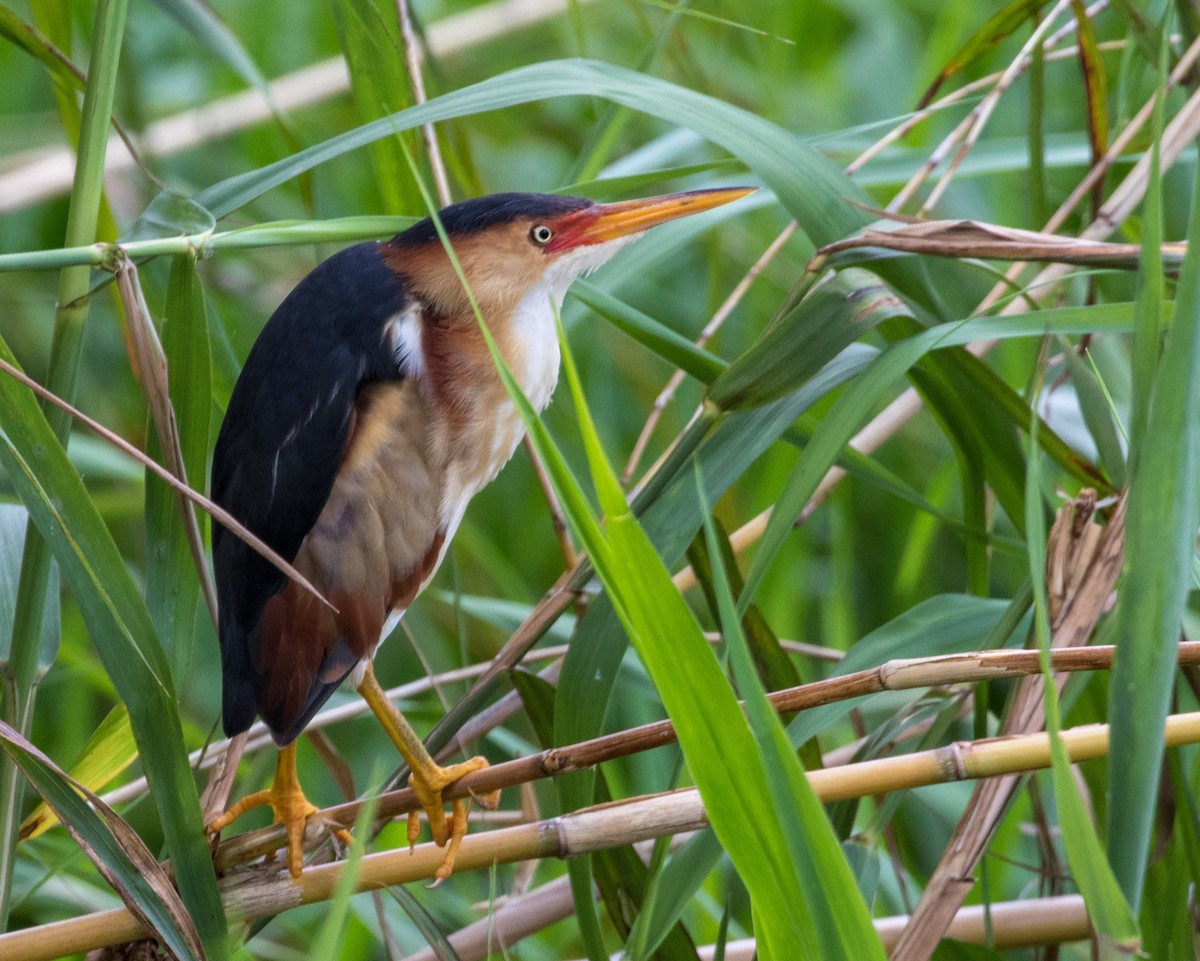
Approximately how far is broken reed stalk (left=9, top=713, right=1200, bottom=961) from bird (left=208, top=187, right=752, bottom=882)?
6 centimetres

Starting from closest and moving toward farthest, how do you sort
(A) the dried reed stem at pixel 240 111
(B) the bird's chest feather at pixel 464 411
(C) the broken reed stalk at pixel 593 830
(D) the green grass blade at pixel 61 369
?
(C) the broken reed stalk at pixel 593 830
(D) the green grass blade at pixel 61 369
(B) the bird's chest feather at pixel 464 411
(A) the dried reed stem at pixel 240 111

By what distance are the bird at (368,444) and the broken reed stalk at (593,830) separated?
0.18ft

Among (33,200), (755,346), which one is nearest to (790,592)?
(755,346)

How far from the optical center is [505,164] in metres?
2.60

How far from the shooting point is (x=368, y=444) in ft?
3.35

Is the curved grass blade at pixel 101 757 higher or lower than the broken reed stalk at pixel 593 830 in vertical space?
higher

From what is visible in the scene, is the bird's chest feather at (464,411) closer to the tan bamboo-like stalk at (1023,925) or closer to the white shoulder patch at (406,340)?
the white shoulder patch at (406,340)

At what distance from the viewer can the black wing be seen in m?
0.98

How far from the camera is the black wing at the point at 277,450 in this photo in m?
0.98

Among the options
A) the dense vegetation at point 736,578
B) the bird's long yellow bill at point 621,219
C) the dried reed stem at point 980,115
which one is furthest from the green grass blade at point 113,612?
the dried reed stem at point 980,115

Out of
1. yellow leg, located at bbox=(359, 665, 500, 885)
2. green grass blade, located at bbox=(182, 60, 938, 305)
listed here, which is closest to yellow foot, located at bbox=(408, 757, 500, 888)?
yellow leg, located at bbox=(359, 665, 500, 885)

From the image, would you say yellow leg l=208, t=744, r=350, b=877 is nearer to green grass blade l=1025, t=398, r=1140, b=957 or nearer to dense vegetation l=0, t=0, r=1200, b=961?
dense vegetation l=0, t=0, r=1200, b=961

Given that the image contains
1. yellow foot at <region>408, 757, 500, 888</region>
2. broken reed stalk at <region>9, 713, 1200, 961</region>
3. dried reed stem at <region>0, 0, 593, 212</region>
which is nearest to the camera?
broken reed stalk at <region>9, 713, 1200, 961</region>

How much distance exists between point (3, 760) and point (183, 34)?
7.04 feet
